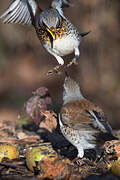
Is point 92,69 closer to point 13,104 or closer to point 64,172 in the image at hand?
point 13,104

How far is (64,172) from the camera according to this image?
14.3 feet

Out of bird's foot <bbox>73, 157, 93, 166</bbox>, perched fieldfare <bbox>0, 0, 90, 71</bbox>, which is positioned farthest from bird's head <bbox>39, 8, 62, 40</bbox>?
bird's foot <bbox>73, 157, 93, 166</bbox>

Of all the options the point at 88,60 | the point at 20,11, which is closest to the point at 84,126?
the point at 20,11

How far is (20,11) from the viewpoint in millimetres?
5906

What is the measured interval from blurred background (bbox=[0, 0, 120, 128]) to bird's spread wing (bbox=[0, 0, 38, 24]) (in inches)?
172

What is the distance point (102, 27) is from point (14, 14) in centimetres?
550

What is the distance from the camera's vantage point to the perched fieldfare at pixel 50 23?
222 inches

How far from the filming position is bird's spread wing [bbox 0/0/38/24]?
19.2 ft

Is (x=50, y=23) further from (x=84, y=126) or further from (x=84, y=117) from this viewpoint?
(x=84, y=126)

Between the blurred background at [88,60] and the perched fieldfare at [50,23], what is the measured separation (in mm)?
4203

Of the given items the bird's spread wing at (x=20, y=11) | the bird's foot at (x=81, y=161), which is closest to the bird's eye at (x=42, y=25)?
the bird's spread wing at (x=20, y=11)

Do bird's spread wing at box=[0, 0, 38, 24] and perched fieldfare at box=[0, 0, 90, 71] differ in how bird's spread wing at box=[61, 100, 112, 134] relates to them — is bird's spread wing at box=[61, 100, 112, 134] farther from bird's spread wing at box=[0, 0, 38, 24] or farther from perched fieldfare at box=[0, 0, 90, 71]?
bird's spread wing at box=[0, 0, 38, 24]

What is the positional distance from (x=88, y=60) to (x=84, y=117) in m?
6.46

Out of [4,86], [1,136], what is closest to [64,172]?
[1,136]
